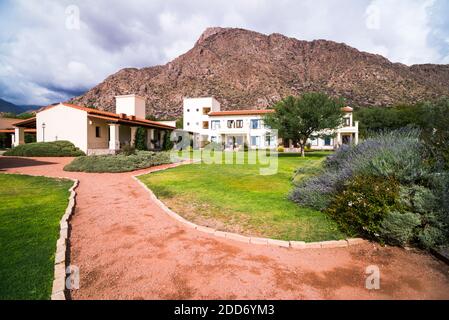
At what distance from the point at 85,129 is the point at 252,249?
24315mm

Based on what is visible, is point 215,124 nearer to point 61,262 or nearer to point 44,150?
point 44,150

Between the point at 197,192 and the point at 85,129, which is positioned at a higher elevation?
the point at 85,129

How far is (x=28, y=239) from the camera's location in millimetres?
4285

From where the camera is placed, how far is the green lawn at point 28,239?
299cm

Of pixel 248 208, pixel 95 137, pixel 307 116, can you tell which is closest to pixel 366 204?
pixel 248 208

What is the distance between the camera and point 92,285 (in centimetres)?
314

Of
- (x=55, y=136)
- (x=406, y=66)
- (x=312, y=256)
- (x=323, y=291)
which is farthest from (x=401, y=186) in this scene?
(x=406, y=66)

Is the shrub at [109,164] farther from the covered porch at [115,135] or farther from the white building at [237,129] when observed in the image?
the white building at [237,129]

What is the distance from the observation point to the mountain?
7441cm

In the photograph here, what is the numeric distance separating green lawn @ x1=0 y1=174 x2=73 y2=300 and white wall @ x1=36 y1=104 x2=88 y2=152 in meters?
16.5

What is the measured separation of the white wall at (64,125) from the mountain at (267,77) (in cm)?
5268

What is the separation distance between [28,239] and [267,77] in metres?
98.0

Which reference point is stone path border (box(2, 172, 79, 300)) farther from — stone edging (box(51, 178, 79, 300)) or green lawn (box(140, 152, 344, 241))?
green lawn (box(140, 152, 344, 241))
